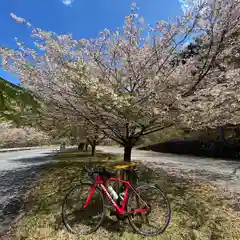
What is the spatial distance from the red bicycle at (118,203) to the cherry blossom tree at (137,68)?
54.5 inches

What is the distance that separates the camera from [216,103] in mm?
4496

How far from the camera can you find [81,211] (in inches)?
142

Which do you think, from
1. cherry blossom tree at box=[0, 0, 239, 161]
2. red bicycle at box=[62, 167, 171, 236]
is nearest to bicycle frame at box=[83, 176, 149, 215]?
red bicycle at box=[62, 167, 171, 236]

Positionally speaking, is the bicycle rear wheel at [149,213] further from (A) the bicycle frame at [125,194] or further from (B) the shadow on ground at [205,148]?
(B) the shadow on ground at [205,148]

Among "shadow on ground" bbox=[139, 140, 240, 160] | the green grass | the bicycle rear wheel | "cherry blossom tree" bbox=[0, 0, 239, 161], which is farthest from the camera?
"shadow on ground" bbox=[139, 140, 240, 160]

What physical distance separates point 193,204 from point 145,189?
4.41 feet

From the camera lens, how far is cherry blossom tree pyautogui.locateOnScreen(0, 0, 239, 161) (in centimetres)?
409

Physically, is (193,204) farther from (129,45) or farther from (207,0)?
(207,0)

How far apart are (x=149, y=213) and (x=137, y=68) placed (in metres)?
2.76

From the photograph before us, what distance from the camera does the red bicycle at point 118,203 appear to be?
10.4ft

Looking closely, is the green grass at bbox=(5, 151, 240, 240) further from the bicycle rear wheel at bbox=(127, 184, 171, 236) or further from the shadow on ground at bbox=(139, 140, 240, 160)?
the shadow on ground at bbox=(139, 140, 240, 160)

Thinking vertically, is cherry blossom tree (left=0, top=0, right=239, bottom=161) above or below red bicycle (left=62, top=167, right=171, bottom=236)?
above

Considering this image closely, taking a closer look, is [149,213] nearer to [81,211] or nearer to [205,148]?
[81,211]

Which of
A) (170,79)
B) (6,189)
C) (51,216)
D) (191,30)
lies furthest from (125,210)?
(6,189)
